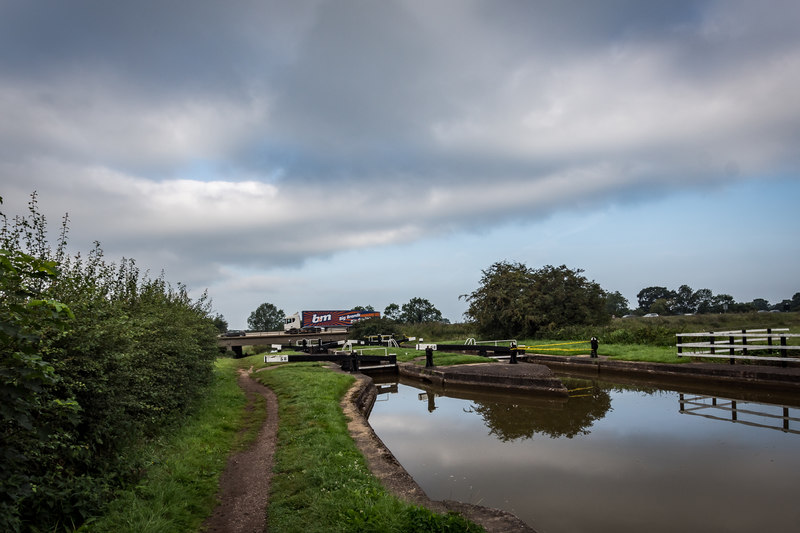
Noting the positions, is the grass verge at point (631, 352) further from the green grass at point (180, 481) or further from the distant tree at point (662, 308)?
the distant tree at point (662, 308)

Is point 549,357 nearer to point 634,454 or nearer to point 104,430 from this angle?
point 634,454

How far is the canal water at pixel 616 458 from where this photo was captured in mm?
5492

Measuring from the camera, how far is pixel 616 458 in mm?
7582

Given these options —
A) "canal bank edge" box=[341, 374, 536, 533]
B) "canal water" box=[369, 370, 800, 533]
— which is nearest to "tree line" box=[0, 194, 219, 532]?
"canal bank edge" box=[341, 374, 536, 533]

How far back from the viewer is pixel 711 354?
51.8ft

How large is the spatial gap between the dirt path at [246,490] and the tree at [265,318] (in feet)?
351

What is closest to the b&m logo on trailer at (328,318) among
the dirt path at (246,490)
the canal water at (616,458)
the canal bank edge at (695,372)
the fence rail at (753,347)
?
the canal bank edge at (695,372)

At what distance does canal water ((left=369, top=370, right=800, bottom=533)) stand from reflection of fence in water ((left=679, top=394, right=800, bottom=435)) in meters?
0.02

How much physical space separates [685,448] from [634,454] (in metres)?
1.01

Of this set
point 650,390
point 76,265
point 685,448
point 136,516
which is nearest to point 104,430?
point 136,516

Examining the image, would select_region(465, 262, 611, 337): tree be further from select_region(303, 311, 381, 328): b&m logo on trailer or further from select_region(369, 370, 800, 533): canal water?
select_region(303, 311, 381, 328): b&m logo on trailer

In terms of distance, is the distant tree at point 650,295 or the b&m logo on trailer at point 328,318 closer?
the b&m logo on trailer at point 328,318

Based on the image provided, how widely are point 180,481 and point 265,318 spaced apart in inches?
4443

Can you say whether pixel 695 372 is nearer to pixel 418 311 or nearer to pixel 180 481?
pixel 180 481
